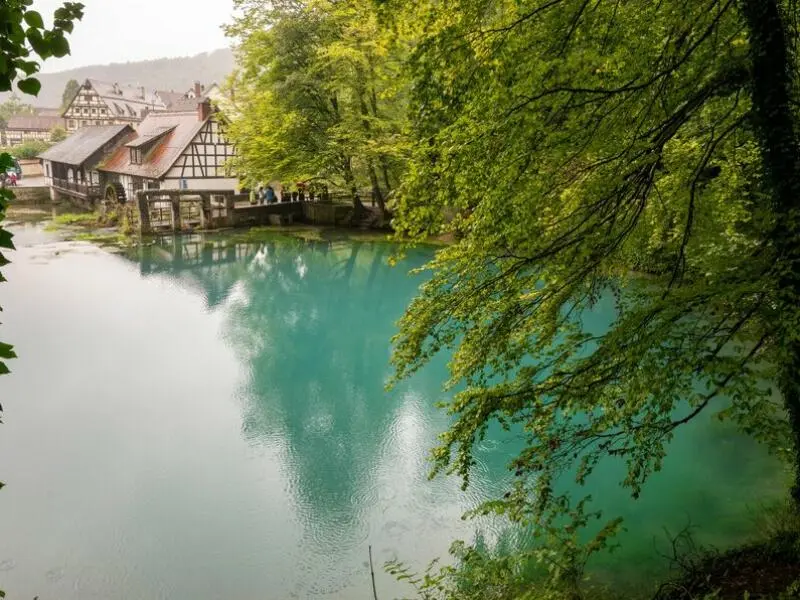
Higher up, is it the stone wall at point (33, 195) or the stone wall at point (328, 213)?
the stone wall at point (33, 195)

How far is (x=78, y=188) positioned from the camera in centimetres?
3484

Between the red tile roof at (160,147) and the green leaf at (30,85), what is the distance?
28998mm

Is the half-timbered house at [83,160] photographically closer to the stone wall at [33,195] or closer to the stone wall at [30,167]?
the stone wall at [33,195]

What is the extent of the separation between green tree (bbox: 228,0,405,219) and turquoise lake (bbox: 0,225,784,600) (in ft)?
32.5

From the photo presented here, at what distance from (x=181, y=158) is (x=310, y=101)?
10436 mm

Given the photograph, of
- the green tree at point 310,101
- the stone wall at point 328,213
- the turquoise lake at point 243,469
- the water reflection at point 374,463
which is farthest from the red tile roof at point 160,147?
the water reflection at point 374,463

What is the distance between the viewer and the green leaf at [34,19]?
203cm

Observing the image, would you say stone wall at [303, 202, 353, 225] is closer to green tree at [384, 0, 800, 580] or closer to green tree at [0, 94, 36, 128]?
green tree at [384, 0, 800, 580]

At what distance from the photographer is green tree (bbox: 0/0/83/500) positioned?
2.04m

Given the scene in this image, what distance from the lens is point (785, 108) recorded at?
3.96m

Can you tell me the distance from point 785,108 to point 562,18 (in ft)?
5.25

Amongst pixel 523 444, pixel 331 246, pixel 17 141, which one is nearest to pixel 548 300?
pixel 523 444

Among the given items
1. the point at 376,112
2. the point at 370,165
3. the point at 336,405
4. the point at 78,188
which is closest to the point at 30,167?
the point at 78,188

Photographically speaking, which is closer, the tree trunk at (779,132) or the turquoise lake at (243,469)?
the tree trunk at (779,132)
